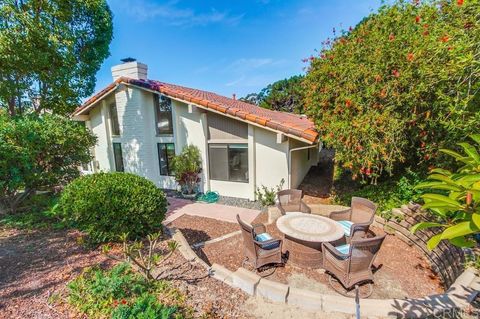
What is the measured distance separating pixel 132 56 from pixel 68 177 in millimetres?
7620

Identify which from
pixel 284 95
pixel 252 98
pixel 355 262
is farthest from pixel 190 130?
pixel 252 98

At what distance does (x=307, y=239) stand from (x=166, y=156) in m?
9.36

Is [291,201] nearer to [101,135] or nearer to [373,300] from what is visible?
[373,300]

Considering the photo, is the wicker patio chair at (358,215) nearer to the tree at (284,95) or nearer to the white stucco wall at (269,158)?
the white stucco wall at (269,158)

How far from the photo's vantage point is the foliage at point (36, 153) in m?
6.86

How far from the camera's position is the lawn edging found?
3543 millimetres

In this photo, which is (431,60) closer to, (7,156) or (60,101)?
(7,156)

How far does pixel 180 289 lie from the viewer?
4035 millimetres

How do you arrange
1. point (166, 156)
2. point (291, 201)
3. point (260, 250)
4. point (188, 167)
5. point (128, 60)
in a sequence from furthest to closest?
→ 1. point (128, 60)
2. point (166, 156)
3. point (188, 167)
4. point (291, 201)
5. point (260, 250)

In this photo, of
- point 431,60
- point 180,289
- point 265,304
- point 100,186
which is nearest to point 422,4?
point 431,60

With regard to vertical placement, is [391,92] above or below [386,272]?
above

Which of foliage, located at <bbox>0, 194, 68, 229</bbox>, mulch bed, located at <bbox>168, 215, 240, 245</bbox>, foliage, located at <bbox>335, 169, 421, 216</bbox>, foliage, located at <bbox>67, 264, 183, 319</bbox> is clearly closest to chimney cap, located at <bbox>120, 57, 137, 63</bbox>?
foliage, located at <bbox>0, 194, 68, 229</bbox>

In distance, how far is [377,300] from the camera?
381cm

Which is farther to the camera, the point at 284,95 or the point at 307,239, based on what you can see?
the point at 284,95
